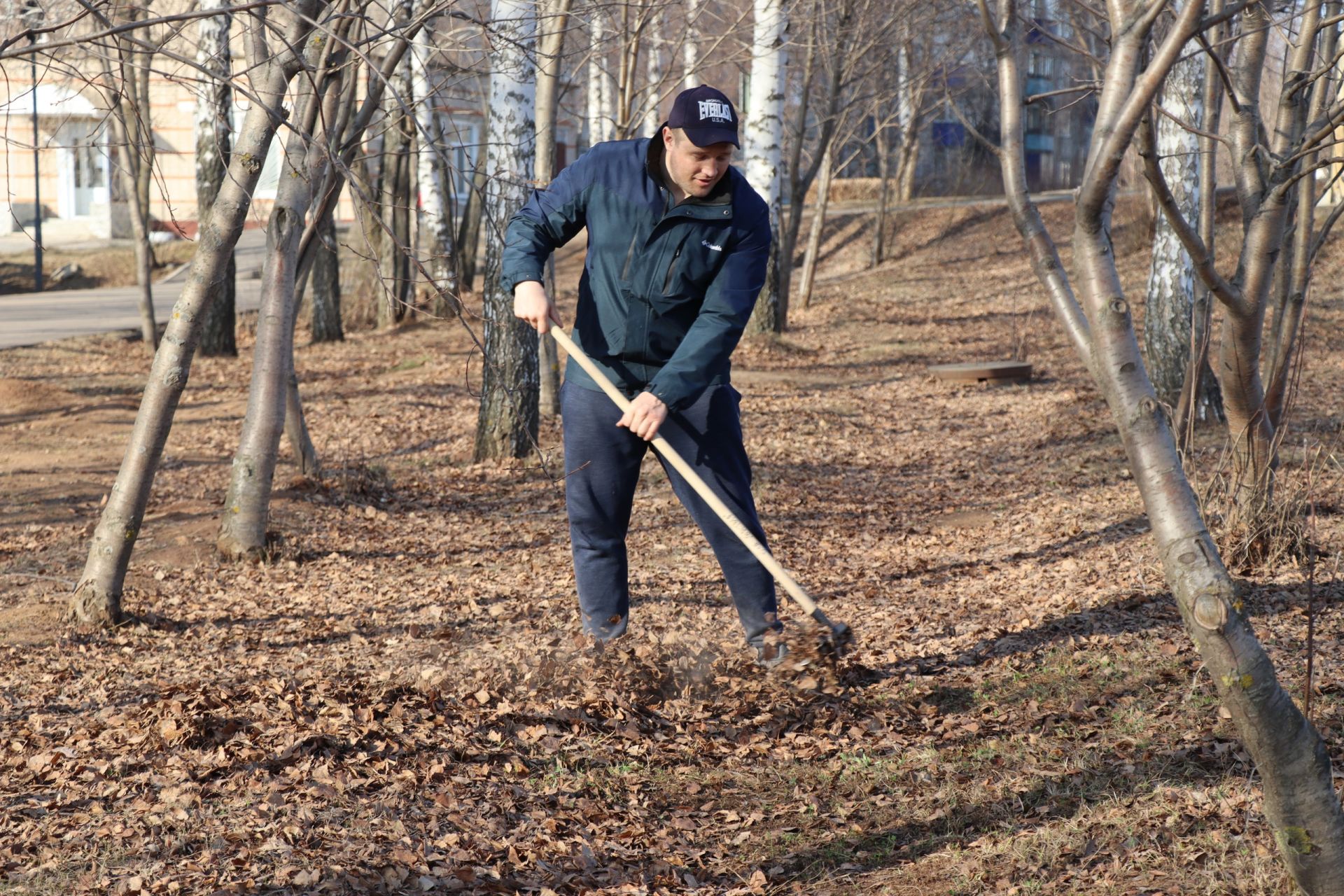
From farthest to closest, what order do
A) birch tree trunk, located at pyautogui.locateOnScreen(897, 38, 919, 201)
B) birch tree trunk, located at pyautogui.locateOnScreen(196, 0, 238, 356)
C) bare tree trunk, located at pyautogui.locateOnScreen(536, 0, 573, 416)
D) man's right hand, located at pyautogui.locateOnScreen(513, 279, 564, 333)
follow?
1. birch tree trunk, located at pyautogui.locateOnScreen(897, 38, 919, 201)
2. birch tree trunk, located at pyautogui.locateOnScreen(196, 0, 238, 356)
3. bare tree trunk, located at pyautogui.locateOnScreen(536, 0, 573, 416)
4. man's right hand, located at pyautogui.locateOnScreen(513, 279, 564, 333)

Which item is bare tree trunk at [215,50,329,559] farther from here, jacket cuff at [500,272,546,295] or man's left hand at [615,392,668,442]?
man's left hand at [615,392,668,442]

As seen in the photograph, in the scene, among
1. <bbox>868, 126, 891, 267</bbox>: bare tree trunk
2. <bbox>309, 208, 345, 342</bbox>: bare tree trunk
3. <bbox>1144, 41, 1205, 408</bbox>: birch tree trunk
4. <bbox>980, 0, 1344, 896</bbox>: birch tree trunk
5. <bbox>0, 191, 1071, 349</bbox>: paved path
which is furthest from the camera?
<bbox>868, 126, 891, 267</bbox>: bare tree trunk

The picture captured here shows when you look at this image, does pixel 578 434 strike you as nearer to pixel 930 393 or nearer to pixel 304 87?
pixel 304 87

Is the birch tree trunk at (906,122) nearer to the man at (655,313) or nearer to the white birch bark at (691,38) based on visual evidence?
the white birch bark at (691,38)

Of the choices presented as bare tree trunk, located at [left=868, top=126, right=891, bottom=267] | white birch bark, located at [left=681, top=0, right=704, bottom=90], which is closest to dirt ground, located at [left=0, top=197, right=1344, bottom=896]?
white birch bark, located at [left=681, top=0, right=704, bottom=90]

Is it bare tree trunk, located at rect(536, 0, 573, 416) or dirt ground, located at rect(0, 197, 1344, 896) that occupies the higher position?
bare tree trunk, located at rect(536, 0, 573, 416)

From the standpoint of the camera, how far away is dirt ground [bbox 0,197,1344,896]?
3.15 metres

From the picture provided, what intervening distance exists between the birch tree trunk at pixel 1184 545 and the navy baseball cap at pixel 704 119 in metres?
1.43

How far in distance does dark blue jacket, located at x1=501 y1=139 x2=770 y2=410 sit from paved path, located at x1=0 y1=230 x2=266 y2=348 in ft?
33.5

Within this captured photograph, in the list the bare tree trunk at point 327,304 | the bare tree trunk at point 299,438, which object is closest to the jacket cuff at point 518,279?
the bare tree trunk at point 299,438

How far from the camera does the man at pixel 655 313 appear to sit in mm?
3934

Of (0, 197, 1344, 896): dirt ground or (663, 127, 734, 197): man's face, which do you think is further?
(663, 127, 734, 197): man's face

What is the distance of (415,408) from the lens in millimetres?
11625

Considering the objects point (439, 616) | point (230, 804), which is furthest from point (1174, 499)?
point (439, 616)
